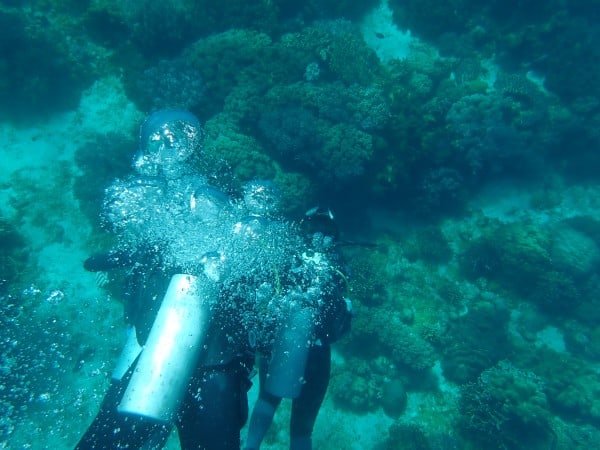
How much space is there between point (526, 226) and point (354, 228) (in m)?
4.14

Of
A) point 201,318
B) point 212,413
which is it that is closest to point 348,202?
point 201,318

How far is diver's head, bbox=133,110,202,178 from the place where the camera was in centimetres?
559

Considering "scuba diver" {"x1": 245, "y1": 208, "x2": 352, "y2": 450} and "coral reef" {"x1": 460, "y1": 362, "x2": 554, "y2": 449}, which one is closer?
"scuba diver" {"x1": 245, "y1": 208, "x2": 352, "y2": 450}

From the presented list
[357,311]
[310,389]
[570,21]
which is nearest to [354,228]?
[357,311]

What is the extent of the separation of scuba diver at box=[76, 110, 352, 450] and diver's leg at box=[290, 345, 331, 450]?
0.72 m

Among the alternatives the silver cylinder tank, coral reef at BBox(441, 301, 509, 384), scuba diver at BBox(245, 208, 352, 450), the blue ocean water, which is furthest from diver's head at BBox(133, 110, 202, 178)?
coral reef at BBox(441, 301, 509, 384)

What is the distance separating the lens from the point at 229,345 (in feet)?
12.0

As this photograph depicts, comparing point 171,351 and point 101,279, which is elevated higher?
point 171,351

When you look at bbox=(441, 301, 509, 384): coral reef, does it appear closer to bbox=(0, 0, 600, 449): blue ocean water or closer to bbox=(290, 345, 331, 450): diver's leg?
bbox=(0, 0, 600, 449): blue ocean water

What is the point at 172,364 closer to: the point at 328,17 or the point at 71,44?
the point at 71,44

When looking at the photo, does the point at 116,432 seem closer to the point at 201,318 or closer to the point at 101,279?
the point at 201,318

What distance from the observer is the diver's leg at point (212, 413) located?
3420 mm

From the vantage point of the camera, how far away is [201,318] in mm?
3406

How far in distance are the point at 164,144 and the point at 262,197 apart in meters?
1.86
